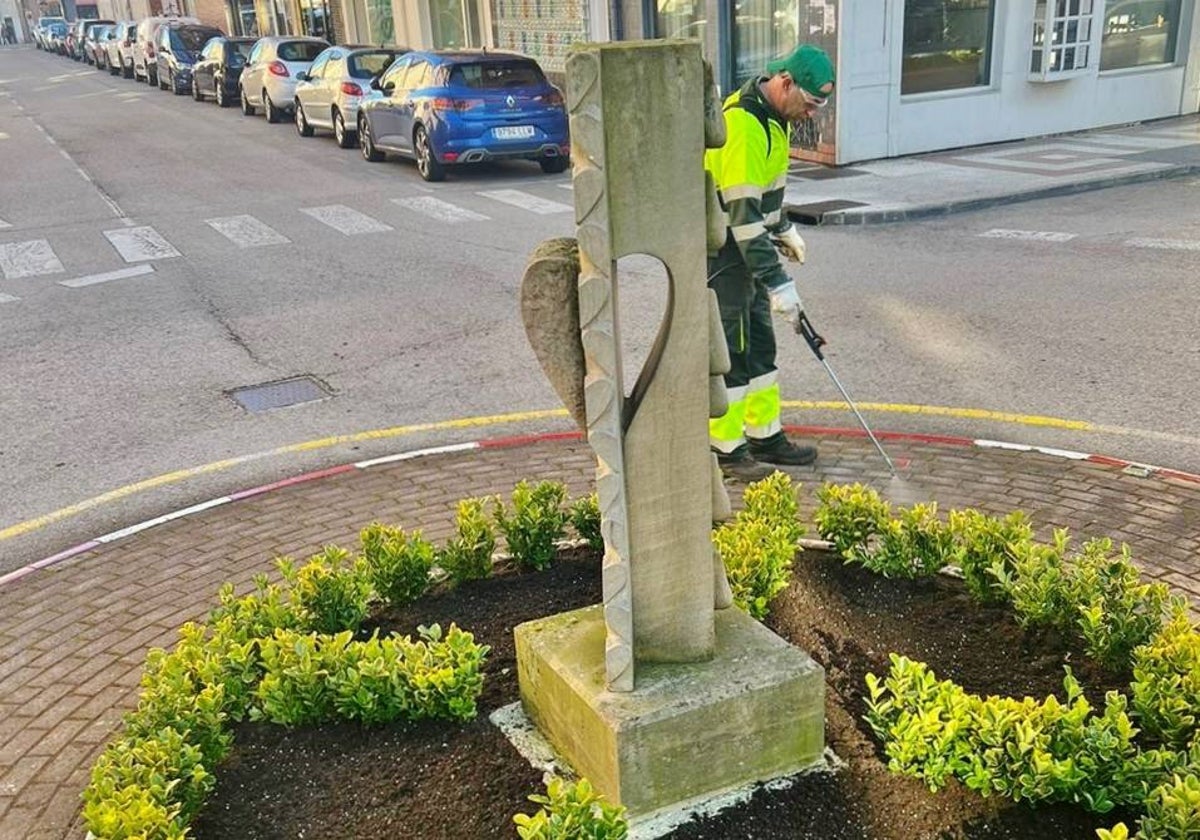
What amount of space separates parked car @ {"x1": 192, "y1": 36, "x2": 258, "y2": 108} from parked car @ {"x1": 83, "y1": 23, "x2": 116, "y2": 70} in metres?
18.4

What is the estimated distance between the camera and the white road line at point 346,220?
1384 cm

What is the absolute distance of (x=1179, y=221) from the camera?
12289 mm

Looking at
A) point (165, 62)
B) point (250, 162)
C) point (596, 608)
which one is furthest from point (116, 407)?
point (165, 62)

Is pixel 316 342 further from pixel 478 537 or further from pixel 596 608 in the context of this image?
pixel 596 608

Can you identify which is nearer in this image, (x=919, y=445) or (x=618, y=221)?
(x=618, y=221)

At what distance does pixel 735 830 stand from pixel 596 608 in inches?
38.1

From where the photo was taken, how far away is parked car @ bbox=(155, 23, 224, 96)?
33969mm

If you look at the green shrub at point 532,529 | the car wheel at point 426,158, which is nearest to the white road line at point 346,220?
the car wheel at point 426,158

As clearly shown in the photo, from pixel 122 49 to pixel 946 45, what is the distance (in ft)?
115

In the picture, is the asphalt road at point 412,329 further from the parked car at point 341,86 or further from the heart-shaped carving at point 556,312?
the parked car at point 341,86

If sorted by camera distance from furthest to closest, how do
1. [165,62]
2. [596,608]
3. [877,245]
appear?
[165,62], [877,245], [596,608]

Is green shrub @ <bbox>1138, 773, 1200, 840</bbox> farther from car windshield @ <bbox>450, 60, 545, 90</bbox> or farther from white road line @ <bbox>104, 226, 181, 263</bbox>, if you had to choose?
car windshield @ <bbox>450, 60, 545, 90</bbox>

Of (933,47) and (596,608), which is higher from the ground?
(933,47)

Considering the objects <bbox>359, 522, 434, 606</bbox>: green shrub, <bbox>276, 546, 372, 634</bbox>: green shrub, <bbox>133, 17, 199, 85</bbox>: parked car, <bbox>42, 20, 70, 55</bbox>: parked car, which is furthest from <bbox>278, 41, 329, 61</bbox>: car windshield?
<bbox>42, 20, 70, 55</bbox>: parked car
